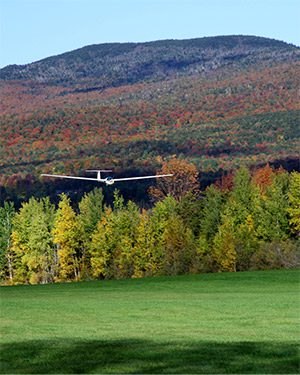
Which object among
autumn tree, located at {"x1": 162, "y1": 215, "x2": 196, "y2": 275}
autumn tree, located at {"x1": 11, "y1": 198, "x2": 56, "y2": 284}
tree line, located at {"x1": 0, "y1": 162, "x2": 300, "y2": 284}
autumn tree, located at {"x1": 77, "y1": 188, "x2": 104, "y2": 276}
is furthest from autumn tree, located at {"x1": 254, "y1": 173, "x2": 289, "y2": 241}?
autumn tree, located at {"x1": 11, "y1": 198, "x2": 56, "y2": 284}

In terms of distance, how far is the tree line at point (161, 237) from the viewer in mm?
68750

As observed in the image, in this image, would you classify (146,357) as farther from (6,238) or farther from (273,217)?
(6,238)

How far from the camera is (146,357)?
13828 millimetres

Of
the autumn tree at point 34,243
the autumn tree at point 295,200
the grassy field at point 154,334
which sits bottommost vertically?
the autumn tree at point 34,243

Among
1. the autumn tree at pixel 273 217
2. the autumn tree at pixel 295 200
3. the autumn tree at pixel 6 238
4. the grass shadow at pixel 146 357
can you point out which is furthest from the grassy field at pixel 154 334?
the autumn tree at pixel 6 238

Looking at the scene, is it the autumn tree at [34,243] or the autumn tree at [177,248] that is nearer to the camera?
the autumn tree at [177,248]

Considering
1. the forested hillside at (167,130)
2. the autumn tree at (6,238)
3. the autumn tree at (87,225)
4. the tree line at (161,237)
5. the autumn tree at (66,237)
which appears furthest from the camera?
the forested hillside at (167,130)

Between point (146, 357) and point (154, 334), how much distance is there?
321 cm

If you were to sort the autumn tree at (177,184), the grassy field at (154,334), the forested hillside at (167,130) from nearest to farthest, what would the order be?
the grassy field at (154,334), the autumn tree at (177,184), the forested hillside at (167,130)

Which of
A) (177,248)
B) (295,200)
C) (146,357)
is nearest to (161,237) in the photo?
(177,248)

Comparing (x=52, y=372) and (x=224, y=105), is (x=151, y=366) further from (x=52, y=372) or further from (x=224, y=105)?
(x=224, y=105)

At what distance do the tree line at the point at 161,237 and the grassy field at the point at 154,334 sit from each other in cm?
3709

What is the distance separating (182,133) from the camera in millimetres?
157750

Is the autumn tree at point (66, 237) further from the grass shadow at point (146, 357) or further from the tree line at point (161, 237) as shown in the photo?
the grass shadow at point (146, 357)
